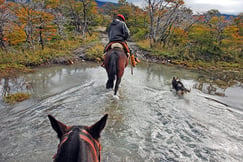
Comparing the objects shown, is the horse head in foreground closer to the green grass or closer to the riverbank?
the green grass

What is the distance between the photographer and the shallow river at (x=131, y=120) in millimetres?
2768

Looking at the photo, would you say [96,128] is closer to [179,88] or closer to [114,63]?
[114,63]

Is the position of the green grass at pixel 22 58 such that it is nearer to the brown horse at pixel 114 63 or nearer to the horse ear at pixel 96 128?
the brown horse at pixel 114 63

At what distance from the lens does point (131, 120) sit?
152 inches

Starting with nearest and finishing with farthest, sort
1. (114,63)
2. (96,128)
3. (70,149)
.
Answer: (70,149), (96,128), (114,63)

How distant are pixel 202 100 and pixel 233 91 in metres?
2.33

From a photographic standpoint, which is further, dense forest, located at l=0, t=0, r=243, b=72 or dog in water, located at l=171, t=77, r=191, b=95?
dense forest, located at l=0, t=0, r=243, b=72

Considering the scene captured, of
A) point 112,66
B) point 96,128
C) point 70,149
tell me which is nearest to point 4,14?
point 112,66

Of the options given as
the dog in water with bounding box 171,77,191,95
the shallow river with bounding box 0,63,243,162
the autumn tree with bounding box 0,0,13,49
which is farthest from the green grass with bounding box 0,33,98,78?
the dog in water with bounding box 171,77,191,95

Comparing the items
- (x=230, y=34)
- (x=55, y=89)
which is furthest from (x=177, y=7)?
(x=55, y=89)

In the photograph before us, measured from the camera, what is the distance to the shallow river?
9.08 ft

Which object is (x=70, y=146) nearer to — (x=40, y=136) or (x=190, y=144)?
(x=40, y=136)

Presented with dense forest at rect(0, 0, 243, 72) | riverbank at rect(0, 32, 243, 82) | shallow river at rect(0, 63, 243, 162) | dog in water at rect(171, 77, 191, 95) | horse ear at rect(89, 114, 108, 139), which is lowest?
shallow river at rect(0, 63, 243, 162)

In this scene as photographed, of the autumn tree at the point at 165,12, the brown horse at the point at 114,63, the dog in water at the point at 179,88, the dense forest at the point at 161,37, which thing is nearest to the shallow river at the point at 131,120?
the dog in water at the point at 179,88
